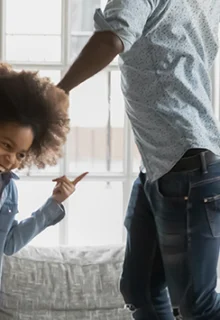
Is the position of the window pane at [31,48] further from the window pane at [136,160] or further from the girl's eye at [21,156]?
the girl's eye at [21,156]

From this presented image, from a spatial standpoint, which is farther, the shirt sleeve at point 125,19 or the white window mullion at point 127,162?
the white window mullion at point 127,162

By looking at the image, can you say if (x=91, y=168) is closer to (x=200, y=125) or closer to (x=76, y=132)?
(x=76, y=132)

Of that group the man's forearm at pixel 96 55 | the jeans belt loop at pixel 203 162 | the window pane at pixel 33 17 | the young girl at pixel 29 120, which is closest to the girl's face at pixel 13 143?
the young girl at pixel 29 120

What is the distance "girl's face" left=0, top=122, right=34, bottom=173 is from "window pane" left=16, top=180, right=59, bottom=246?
50.6 inches

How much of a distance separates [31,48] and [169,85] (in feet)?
4.34

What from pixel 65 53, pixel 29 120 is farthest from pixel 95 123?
pixel 29 120

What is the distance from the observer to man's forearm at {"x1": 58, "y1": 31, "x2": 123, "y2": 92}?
4.24 ft

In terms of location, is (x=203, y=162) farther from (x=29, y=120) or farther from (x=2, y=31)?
(x=2, y=31)

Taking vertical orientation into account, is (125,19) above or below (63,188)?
above

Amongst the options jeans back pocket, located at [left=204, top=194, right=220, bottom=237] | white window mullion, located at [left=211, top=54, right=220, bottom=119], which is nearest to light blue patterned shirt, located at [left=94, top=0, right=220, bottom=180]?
jeans back pocket, located at [left=204, top=194, right=220, bottom=237]

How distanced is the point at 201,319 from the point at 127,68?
24.5 inches

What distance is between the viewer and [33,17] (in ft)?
8.73

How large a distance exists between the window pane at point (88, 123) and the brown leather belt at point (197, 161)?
1.22m

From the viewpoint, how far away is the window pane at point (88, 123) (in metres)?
2.68
